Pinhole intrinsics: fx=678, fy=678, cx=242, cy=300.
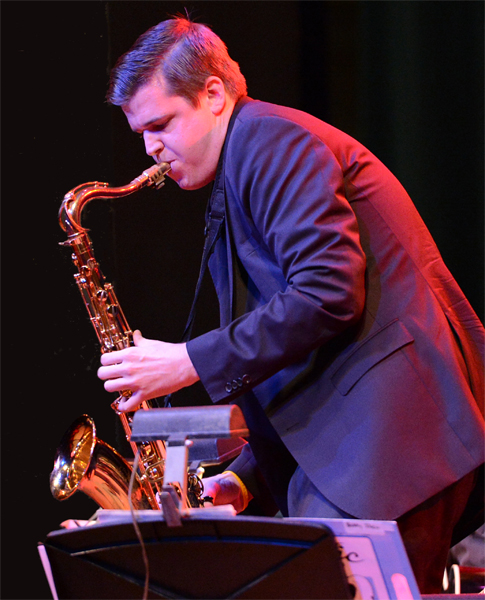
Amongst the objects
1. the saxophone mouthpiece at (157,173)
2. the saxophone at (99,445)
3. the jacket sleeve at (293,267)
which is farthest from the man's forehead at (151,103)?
the jacket sleeve at (293,267)

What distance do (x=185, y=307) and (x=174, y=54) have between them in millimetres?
1383

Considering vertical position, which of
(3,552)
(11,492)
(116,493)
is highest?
(116,493)

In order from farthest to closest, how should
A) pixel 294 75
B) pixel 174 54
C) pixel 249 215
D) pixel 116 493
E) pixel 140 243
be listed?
pixel 294 75 → pixel 140 243 → pixel 116 493 → pixel 174 54 → pixel 249 215

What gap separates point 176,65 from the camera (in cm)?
192

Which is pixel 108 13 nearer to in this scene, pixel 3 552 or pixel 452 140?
pixel 452 140

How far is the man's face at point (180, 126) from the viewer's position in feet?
6.33

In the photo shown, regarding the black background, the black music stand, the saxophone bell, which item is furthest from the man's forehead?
the black music stand

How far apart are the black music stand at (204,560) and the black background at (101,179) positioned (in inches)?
69.8

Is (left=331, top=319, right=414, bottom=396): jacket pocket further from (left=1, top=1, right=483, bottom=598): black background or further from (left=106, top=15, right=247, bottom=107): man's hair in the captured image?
(left=1, top=1, right=483, bottom=598): black background

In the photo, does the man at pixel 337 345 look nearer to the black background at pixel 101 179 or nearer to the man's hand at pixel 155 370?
the man's hand at pixel 155 370

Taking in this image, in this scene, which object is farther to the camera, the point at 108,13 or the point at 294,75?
the point at 294,75

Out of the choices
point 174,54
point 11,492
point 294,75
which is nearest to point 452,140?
point 294,75

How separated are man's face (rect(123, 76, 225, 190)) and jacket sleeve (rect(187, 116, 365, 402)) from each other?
12.7 inches

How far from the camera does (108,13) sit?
2910 mm
